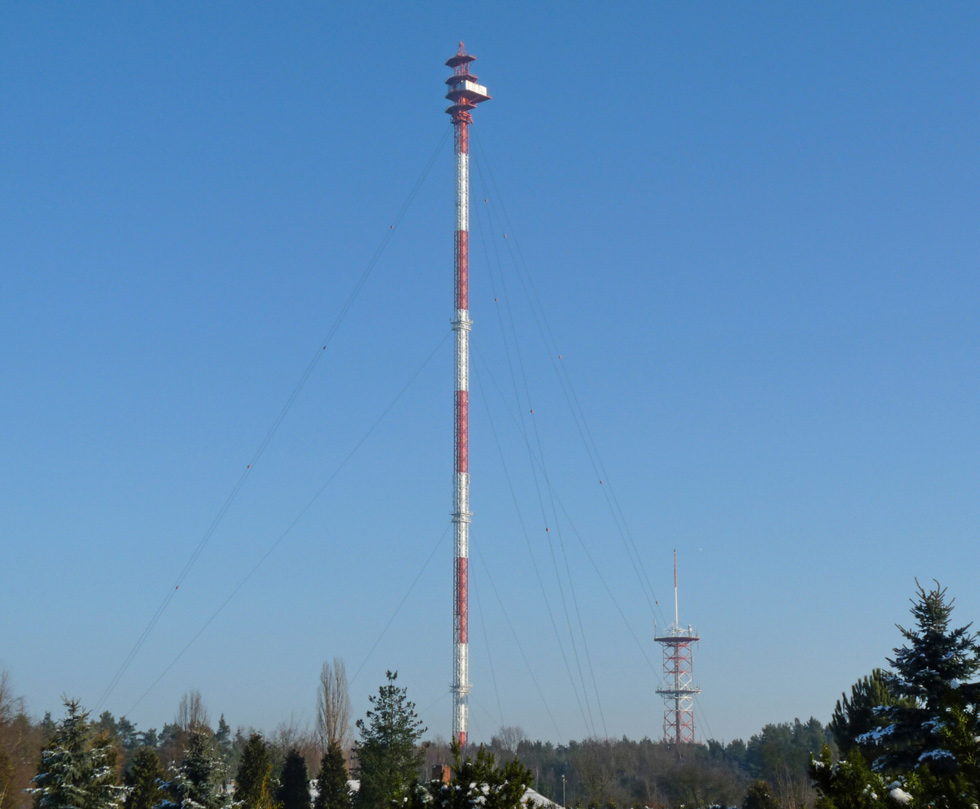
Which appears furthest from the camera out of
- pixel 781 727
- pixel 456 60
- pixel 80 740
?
pixel 781 727

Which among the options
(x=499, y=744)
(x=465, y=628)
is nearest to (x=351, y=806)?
(x=465, y=628)

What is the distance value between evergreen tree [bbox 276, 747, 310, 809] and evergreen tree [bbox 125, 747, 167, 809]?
18.4ft

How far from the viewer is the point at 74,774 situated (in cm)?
3459

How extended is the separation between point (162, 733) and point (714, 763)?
72.0 meters

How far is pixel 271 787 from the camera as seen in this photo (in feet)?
171

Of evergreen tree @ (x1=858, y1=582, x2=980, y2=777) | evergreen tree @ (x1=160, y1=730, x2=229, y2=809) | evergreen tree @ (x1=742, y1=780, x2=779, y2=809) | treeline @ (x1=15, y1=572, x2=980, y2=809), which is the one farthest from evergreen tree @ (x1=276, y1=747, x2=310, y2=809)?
evergreen tree @ (x1=858, y1=582, x2=980, y2=777)

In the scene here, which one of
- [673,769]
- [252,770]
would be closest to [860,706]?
A: [252,770]

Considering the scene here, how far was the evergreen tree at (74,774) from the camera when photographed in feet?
112

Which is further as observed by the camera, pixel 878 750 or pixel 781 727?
pixel 781 727

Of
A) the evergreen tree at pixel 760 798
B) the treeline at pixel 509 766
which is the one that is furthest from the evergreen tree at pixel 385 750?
the evergreen tree at pixel 760 798

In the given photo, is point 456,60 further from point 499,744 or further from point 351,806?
point 499,744

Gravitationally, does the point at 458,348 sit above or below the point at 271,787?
above

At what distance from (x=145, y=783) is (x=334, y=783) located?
7.84 m

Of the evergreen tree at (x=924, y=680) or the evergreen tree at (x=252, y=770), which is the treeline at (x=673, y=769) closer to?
the evergreen tree at (x=252, y=770)
